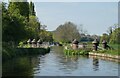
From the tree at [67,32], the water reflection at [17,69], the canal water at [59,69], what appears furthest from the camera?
→ the tree at [67,32]

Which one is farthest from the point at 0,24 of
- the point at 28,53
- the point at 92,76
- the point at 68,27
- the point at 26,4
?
the point at 68,27

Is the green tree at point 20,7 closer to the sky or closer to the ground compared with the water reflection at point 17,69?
closer to the sky

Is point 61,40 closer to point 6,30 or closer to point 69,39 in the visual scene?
point 69,39

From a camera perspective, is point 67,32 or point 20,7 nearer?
point 20,7

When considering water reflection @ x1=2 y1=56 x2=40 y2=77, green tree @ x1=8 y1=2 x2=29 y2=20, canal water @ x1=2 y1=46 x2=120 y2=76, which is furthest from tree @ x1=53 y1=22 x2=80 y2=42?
water reflection @ x1=2 y1=56 x2=40 y2=77

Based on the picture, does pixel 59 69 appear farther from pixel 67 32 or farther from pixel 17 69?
pixel 67 32

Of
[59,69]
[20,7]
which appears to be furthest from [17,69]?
[20,7]

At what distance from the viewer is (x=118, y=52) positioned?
4850cm

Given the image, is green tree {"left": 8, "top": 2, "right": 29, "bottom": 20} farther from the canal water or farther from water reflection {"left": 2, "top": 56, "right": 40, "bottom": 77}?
A: water reflection {"left": 2, "top": 56, "right": 40, "bottom": 77}

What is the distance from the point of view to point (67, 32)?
132 metres

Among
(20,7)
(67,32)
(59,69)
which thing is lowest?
(59,69)

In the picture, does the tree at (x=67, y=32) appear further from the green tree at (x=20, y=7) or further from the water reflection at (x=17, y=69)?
the water reflection at (x=17, y=69)

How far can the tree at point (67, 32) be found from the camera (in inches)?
5128

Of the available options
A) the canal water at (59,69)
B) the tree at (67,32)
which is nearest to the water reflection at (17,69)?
the canal water at (59,69)
